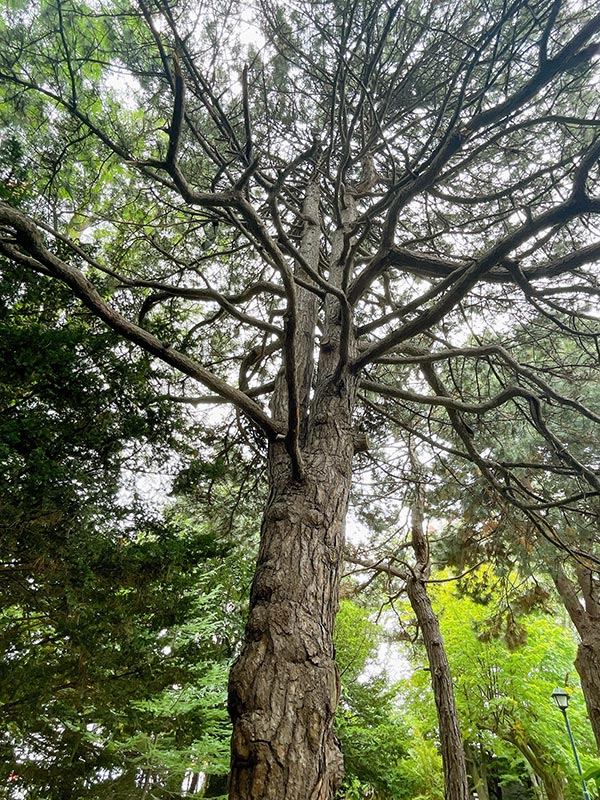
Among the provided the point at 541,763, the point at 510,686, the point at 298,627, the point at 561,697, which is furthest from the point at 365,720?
the point at 298,627

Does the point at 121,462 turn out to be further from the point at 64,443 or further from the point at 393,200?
the point at 393,200

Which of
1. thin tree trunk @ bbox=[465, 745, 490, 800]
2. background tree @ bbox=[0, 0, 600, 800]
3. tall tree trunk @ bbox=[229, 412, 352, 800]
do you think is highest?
background tree @ bbox=[0, 0, 600, 800]

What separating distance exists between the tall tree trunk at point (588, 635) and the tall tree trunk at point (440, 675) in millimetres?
1625

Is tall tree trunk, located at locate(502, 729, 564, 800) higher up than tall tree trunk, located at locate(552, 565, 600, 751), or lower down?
lower down

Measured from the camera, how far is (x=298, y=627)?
179 centimetres

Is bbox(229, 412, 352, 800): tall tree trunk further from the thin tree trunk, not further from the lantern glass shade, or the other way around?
the thin tree trunk

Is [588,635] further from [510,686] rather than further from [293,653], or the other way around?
[293,653]

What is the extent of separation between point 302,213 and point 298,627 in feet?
13.0

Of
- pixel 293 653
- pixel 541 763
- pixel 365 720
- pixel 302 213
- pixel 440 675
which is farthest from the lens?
pixel 365 720

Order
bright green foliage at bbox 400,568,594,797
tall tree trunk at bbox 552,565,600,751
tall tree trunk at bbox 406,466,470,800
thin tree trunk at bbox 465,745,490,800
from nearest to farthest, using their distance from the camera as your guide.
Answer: tall tree trunk at bbox 406,466,470,800
tall tree trunk at bbox 552,565,600,751
bright green foliage at bbox 400,568,594,797
thin tree trunk at bbox 465,745,490,800

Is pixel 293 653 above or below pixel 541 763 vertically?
above

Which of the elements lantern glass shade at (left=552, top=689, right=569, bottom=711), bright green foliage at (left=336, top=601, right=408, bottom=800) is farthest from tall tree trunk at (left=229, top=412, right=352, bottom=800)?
lantern glass shade at (left=552, top=689, right=569, bottom=711)

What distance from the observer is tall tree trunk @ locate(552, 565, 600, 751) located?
20.1ft

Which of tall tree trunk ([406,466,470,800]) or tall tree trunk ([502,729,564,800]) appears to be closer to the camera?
tall tree trunk ([406,466,470,800])
